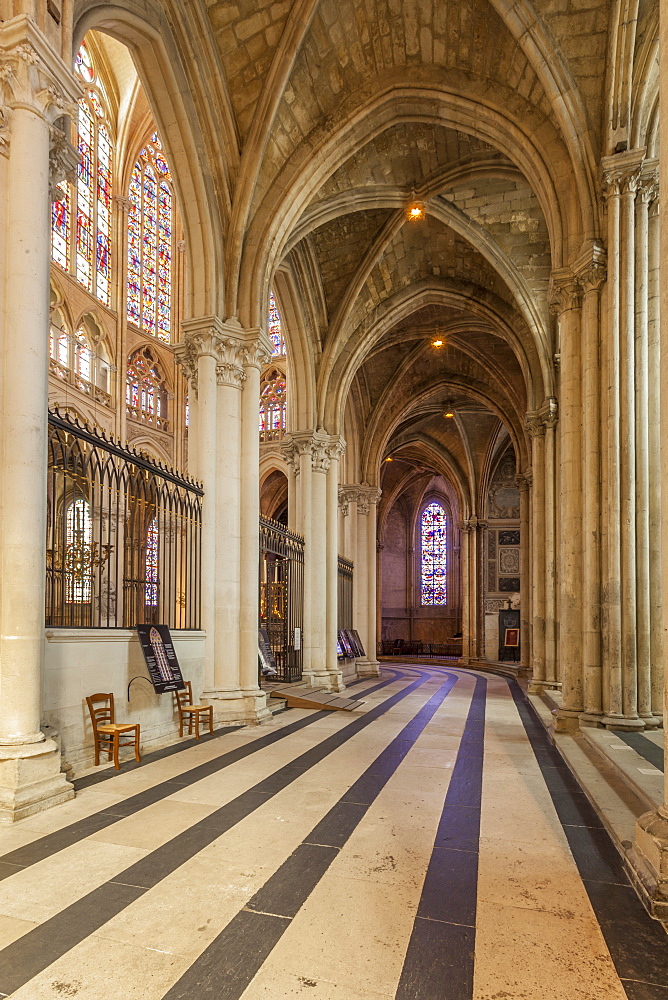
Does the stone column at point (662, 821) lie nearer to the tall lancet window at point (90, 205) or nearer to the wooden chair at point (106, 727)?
the wooden chair at point (106, 727)

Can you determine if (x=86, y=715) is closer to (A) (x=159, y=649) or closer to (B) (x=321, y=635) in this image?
(A) (x=159, y=649)

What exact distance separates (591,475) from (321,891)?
5963 mm

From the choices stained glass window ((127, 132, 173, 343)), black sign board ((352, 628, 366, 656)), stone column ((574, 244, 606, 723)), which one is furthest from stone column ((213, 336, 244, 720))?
stained glass window ((127, 132, 173, 343))

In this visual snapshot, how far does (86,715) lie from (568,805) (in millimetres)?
4321

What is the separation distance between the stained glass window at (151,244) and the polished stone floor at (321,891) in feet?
64.8

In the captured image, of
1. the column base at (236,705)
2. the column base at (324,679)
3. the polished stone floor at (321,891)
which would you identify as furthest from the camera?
the column base at (324,679)

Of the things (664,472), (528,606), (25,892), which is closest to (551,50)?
(664,472)

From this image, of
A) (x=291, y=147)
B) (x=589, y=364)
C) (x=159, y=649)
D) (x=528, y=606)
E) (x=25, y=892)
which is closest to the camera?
(x=25, y=892)

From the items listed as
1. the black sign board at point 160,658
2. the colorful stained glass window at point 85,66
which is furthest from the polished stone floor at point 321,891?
the colorful stained glass window at point 85,66

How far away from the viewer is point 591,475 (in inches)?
317

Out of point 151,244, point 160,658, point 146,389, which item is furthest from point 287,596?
point 151,244

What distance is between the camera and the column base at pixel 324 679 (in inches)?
560

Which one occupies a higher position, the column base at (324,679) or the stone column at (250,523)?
the stone column at (250,523)

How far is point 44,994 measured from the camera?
2578 mm
